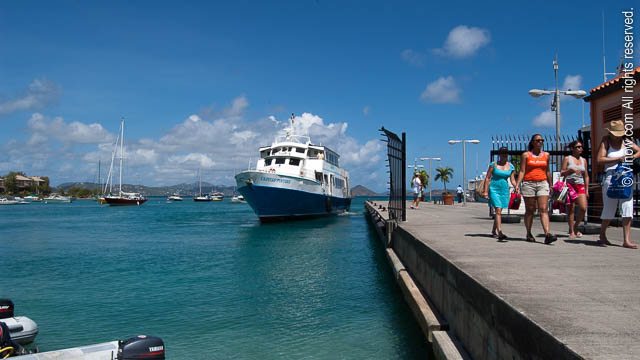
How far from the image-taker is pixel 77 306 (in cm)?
1162

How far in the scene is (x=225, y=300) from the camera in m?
11.8

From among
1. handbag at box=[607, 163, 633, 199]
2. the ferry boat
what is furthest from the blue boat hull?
handbag at box=[607, 163, 633, 199]

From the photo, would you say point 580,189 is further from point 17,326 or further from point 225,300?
point 17,326

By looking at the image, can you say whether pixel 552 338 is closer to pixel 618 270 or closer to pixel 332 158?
pixel 618 270

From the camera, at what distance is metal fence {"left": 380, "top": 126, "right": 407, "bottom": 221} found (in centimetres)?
1345

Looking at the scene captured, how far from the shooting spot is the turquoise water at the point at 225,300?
8234mm

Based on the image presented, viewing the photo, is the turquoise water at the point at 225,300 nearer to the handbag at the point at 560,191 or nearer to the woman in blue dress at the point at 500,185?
the woman in blue dress at the point at 500,185

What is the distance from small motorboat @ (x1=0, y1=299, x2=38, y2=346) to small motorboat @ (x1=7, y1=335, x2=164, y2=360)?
2.13 metres

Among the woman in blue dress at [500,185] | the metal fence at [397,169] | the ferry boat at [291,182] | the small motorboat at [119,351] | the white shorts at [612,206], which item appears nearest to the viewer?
the small motorboat at [119,351]

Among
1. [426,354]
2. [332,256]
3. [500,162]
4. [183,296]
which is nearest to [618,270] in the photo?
[426,354]

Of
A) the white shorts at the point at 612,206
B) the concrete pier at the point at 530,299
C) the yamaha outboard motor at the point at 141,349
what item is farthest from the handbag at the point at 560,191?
the yamaha outboard motor at the point at 141,349

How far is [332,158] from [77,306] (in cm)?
3951

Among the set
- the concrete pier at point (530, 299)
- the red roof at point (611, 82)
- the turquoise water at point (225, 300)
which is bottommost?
the turquoise water at point (225, 300)

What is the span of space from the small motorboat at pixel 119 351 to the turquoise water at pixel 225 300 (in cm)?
168
